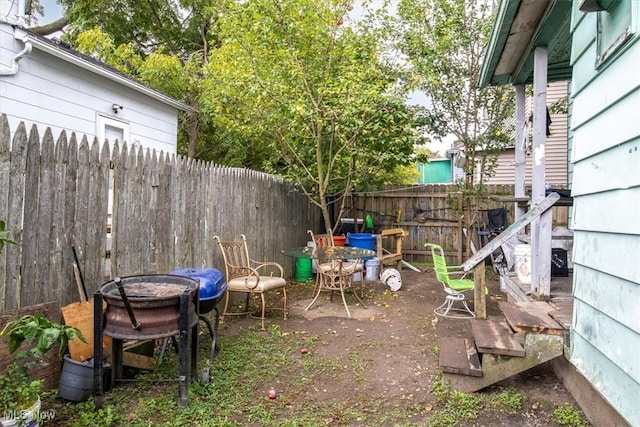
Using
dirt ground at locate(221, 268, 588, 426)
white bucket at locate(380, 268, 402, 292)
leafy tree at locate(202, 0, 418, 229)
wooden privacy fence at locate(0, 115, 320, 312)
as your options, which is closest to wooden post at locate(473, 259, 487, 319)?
dirt ground at locate(221, 268, 588, 426)

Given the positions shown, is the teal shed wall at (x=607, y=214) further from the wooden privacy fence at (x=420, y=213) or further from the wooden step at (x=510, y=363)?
the wooden privacy fence at (x=420, y=213)

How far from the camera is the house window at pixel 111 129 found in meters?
6.17

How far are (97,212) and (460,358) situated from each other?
9.97 ft

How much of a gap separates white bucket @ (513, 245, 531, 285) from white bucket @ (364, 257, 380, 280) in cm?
298

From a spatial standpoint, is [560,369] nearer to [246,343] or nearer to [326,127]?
[246,343]

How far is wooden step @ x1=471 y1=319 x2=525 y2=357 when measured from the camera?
271 cm

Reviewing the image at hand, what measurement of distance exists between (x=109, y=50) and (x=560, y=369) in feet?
33.9

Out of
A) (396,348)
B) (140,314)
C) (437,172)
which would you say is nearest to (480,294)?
(396,348)

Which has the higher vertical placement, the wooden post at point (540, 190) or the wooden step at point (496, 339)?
the wooden post at point (540, 190)

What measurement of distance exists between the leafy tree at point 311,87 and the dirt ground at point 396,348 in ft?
7.93

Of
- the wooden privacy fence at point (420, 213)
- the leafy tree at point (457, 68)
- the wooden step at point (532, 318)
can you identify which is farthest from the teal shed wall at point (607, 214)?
the wooden privacy fence at point (420, 213)

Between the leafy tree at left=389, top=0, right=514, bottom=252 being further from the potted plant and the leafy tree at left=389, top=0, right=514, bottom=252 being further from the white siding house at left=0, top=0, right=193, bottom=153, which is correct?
the potted plant

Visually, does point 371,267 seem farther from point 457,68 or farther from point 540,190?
point 457,68

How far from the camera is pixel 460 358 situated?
3008 millimetres
